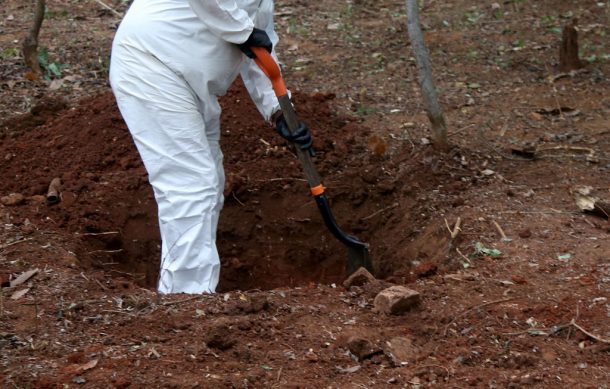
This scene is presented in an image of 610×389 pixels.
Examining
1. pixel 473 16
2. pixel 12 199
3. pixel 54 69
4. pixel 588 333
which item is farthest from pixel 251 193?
pixel 473 16

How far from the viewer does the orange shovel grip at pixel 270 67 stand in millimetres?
4742

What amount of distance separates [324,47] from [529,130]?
7.67 feet

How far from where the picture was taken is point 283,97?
16.4ft

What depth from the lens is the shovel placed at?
4805 mm

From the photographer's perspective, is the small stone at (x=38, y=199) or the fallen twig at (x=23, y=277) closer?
the fallen twig at (x=23, y=277)

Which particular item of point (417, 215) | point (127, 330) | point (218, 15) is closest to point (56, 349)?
point (127, 330)

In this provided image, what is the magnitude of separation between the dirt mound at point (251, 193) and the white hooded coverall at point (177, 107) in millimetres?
851

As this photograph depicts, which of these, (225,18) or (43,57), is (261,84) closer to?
(225,18)

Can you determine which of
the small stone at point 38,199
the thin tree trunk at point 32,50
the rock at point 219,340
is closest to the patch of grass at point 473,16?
the thin tree trunk at point 32,50

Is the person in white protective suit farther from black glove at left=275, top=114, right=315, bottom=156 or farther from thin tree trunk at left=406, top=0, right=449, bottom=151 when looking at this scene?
thin tree trunk at left=406, top=0, right=449, bottom=151

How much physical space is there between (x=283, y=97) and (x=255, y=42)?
15.9 inches

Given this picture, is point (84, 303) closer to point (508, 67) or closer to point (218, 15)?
point (218, 15)

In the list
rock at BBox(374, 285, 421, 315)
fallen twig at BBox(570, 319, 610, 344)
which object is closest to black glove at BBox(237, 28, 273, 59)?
rock at BBox(374, 285, 421, 315)

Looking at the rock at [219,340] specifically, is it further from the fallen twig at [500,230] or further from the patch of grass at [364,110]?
the patch of grass at [364,110]
